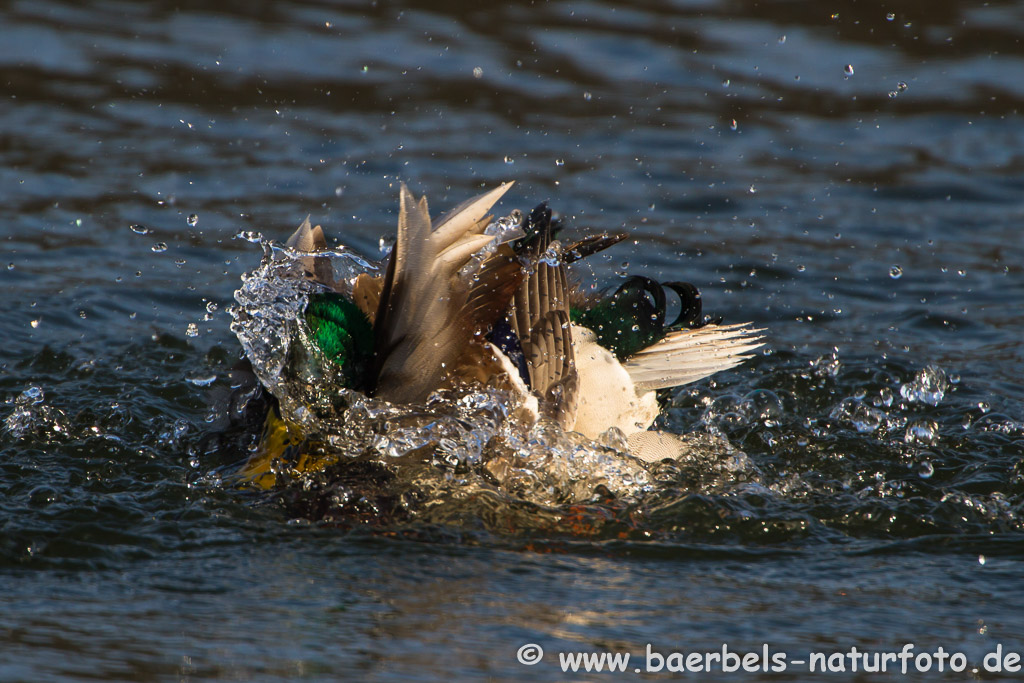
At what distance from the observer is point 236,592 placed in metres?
3.01

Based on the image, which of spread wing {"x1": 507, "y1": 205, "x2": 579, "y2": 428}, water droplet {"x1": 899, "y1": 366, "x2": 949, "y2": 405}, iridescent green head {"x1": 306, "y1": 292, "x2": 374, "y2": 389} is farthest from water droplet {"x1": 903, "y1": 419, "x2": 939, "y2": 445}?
iridescent green head {"x1": 306, "y1": 292, "x2": 374, "y2": 389}

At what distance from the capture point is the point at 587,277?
467 cm

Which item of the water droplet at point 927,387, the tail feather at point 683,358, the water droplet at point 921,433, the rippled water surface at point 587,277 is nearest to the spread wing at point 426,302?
the rippled water surface at point 587,277

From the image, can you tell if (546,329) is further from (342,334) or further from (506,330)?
(342,334)

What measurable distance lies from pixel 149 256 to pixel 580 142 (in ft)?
9.45

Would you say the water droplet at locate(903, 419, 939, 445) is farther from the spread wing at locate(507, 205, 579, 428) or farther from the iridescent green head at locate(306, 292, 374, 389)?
the iridescent green head at locate(306, 292, 374, 389)

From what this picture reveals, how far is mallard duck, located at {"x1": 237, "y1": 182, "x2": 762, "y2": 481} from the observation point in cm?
363

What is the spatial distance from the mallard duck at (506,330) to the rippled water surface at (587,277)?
0.23m

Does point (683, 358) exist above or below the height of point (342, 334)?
below

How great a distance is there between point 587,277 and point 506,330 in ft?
2.97

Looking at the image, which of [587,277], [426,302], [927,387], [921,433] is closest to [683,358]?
[587,277]

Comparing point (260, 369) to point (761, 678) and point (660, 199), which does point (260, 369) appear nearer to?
point (761, 678)

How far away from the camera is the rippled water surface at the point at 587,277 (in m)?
2.95

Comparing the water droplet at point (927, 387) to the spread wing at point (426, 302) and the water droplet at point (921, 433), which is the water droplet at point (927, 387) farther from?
the spread wing at point (426, 302)
